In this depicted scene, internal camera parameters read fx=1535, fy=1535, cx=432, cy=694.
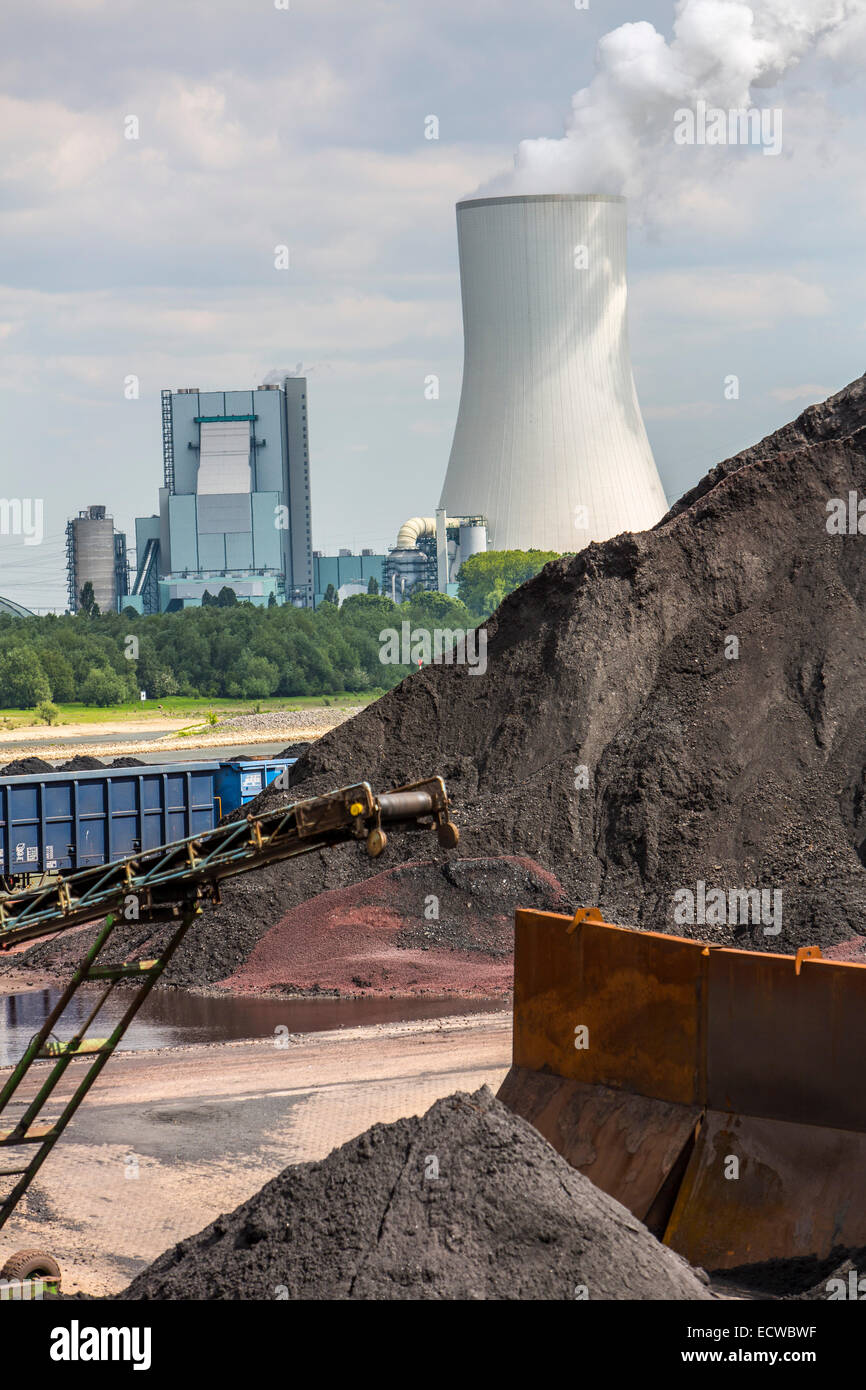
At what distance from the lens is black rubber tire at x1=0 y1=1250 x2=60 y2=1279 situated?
9766 millimetres

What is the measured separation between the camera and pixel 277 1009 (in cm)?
2109

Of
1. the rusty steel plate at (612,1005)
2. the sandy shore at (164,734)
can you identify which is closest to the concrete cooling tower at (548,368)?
the sandy shore at (164,734)

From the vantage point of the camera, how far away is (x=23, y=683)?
8738 cm

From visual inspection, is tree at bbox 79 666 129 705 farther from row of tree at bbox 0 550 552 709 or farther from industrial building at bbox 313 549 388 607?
industrial building at bbox 313 549 388 607

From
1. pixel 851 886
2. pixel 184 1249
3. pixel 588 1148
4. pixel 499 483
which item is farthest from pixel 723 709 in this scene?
pixel 499 483

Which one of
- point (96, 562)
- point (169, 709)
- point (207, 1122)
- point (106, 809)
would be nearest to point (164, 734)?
point (169, 709)

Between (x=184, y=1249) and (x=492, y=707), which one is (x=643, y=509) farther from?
(x=184, y=1249)

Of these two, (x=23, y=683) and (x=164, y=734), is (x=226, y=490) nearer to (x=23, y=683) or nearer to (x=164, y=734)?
(x=23, y=683)

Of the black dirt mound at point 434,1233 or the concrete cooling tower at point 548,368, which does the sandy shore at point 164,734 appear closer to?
the concrete cooling tower at point 548,368

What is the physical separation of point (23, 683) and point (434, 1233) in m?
82.5

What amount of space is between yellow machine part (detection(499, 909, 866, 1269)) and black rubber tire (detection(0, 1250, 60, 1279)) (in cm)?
377

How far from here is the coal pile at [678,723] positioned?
22.8m

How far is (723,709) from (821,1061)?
15.0 meters

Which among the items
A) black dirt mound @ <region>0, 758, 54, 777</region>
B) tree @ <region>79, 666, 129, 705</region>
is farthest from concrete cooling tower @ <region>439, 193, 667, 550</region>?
black dirt mound @ <region>0, 758, 54, 777</region>
